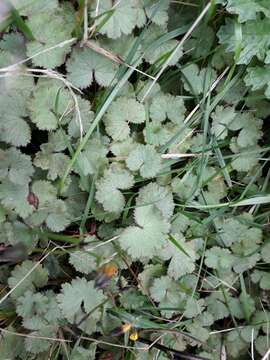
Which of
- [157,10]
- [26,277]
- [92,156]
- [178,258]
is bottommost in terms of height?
[178,258]

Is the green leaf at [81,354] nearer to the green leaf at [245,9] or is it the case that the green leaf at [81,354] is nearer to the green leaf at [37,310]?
the green leaf at [37,310]

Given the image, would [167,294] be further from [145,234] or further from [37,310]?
[37,310]

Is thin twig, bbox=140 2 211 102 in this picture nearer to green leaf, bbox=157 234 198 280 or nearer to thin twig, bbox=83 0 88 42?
thin twig, bbox=83 0 88 42

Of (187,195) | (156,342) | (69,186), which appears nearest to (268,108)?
(187,195)

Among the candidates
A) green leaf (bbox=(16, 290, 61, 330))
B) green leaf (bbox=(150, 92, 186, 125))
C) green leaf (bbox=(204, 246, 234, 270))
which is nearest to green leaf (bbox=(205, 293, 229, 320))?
green leaf (bbox=(204, 246, 234, 270))

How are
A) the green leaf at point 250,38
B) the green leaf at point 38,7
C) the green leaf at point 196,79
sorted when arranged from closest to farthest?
the green leaf at point 38,7 → the green leaf at point 250,38 → the green leaf at point 196,79

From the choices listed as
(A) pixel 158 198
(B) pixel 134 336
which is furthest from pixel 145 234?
(B) pixel 134 336

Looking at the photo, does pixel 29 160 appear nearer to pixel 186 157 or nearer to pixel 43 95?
pixel 43 95

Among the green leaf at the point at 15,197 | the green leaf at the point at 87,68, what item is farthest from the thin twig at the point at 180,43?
the green leaf at the point at 15,197
